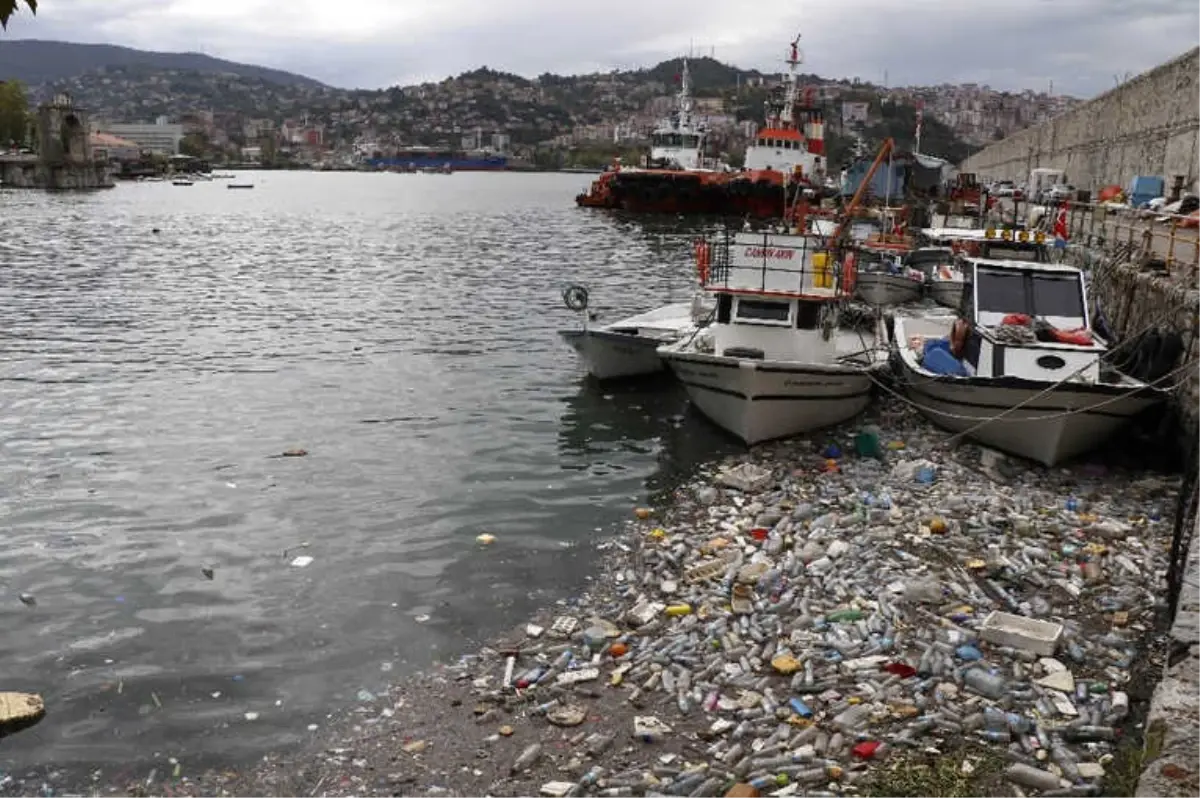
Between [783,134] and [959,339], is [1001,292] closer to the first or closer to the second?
[959,339]

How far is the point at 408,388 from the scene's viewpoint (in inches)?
690

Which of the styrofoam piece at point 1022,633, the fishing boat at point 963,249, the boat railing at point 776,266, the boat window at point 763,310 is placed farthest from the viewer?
the fishing boat at point 963,249

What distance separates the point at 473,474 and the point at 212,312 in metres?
15.9

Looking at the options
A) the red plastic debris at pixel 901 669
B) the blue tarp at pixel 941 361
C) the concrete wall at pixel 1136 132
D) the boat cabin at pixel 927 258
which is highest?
the concrete wall at pixel 1136 132

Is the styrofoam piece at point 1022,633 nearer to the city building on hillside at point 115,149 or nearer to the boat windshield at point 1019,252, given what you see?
the boat windshield at point 1019,252

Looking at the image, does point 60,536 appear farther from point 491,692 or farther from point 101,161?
point 101,161

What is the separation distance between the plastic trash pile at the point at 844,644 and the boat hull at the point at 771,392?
7.47 feet

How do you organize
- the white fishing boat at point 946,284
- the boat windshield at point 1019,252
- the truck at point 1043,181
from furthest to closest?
1. the truck at point 1043,181
2. the white fishing boat at point 946,284
3. the boat windshield at point 1019,252

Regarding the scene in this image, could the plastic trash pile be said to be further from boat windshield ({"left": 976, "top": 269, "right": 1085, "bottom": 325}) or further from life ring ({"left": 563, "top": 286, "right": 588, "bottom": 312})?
life ring ({"left": 563, "top": 286, "right": 588, "bottom": 312})

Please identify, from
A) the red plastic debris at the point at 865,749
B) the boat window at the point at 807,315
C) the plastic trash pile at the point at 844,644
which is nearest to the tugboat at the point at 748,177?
the boat window at the point at 807,315

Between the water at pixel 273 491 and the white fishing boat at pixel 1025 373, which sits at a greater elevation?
the white fishing boat at pixel 1025 373

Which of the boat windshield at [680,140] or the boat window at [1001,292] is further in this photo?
the boat windshield at [680,140]

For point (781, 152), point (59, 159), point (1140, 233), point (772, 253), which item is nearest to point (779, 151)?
point (781, 152)

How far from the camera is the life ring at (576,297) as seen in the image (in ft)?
59.6
